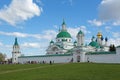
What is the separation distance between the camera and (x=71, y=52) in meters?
83.8

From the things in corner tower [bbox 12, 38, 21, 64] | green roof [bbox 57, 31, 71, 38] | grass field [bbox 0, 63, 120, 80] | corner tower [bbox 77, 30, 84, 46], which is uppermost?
green roof [bbox 57, 31, 71, 38]

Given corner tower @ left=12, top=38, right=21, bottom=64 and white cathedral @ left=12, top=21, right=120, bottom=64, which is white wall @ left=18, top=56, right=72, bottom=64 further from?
corner tower @ left=12, top=38, right=21, bottom=64

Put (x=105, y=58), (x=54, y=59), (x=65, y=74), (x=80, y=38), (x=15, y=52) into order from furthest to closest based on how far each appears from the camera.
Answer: (x=15, y=52) < (x=54, y=59) < (x=80, y=38) < (x=105, y=58) < (x=65, y=74)

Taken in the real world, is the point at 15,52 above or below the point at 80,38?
below

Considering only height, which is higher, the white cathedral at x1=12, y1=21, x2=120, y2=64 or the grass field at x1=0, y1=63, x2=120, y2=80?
the white cathedral at x1=12, y1=21, x2=120, y2=64

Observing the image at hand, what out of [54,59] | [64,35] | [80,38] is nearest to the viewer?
[80,38]

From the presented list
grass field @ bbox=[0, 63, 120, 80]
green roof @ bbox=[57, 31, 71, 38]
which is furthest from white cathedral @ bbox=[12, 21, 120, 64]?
grass field @ bbox=[0, 63, 120, 80]

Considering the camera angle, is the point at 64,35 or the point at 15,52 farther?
the point at 15,52

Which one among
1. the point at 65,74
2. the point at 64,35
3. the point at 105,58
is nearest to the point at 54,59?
the point at 64,35

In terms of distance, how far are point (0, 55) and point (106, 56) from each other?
51298 mm

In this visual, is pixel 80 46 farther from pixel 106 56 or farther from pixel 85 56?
pixel 106 56

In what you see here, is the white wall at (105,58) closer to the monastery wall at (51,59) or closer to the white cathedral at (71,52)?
the white cathedral at (71,52)

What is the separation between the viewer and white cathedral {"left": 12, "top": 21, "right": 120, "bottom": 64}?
66.3 metres

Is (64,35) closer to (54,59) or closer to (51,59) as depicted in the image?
(51,59)
